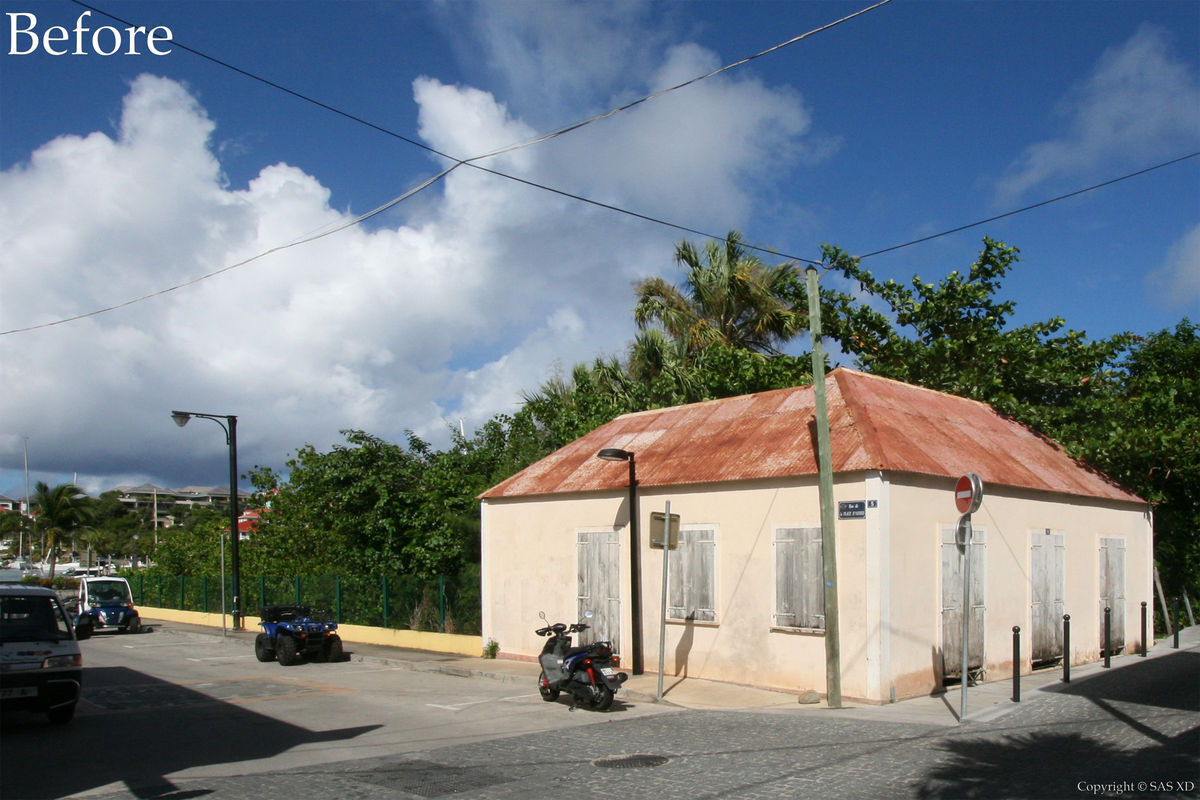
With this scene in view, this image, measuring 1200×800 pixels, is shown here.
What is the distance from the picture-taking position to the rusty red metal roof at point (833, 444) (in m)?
13.9

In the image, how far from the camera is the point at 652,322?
27.4 m

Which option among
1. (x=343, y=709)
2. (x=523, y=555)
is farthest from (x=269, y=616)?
(x=343, y=709)

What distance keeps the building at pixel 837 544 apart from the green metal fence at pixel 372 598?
2099mm

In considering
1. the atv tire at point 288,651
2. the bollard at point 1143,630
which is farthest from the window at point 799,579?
the atv tire at point 288,651

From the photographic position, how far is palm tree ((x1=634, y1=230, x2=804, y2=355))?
1025 inches

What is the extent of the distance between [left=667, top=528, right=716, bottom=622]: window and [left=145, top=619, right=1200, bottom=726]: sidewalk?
1.05 metres

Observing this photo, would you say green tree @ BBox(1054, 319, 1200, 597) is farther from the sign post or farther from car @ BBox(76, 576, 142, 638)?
car @ BBox(76, 576, 142, 638)

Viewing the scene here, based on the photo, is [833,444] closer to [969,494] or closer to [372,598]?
[969,494]

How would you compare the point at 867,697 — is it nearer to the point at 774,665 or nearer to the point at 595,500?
the point at 774,665

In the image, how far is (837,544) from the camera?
1310 centimetres

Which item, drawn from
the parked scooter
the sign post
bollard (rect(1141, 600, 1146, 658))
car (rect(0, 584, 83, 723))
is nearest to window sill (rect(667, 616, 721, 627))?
the parked scooter

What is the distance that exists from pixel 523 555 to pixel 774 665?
6221mm

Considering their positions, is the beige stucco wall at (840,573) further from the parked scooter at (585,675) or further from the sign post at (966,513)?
the parked scooter at (585,675)

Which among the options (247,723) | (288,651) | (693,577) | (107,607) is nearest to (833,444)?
(693,577)
